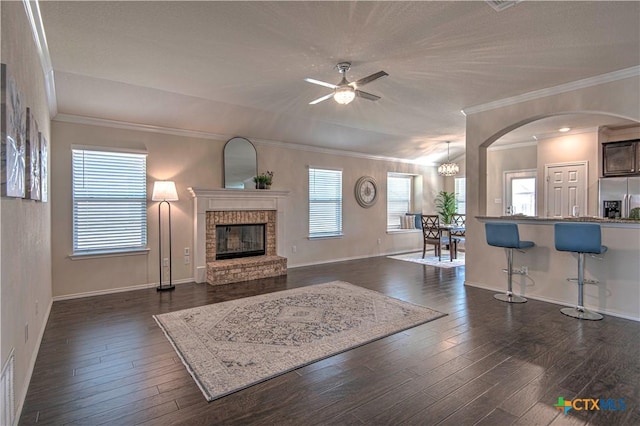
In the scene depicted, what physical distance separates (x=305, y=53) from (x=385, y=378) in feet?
9.75

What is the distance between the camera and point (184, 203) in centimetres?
550

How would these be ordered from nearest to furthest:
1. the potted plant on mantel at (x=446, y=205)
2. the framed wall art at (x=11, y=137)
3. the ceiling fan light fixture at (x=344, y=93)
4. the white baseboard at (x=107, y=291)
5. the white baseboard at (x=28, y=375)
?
1. the framed wall art at (x=11, y=137)
2. the white baseboard at (x=28, y=375)
3. the ceiling fan light fixture at (x=344, y=93)
4. the white baseboard at (x=107, y=291)
5. the potted plant on mantel at (x=446, y=205)

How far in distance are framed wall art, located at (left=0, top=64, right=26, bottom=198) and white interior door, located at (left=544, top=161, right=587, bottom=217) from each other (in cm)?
802

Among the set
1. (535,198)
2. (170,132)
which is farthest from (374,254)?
(170,132)

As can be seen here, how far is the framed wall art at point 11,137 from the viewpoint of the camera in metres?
1.54

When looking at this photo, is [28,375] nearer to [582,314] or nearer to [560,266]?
[582,314]

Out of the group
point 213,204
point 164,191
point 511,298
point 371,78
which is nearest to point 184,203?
point 213,204

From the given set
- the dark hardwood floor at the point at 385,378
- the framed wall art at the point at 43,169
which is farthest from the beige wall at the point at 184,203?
the framed wall art at the point at 43,169

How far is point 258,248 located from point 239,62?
3.68m

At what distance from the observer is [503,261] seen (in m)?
4.81

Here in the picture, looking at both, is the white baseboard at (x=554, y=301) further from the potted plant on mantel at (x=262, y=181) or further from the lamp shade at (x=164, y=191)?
the lamp shade at (x=164, y=191)

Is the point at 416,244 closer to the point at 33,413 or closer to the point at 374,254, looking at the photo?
the point at 374,254

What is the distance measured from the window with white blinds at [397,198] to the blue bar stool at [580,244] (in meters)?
5.09

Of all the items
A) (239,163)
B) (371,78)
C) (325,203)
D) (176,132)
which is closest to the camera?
(371,78)
